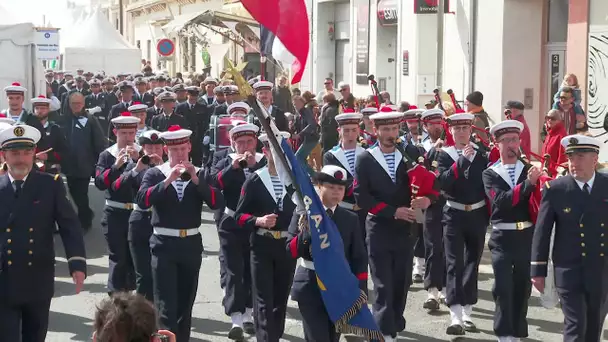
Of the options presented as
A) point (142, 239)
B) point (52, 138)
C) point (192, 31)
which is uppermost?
point (192, 31)

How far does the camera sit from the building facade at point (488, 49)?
19688mm

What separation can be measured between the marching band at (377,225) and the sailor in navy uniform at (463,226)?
0.01 meters

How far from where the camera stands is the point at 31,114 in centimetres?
1407

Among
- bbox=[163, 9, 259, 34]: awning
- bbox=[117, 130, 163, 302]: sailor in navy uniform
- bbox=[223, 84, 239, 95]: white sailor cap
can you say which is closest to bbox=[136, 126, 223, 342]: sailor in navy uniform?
bbox=[117, 130, 163, 302]: sailor in navy uniform

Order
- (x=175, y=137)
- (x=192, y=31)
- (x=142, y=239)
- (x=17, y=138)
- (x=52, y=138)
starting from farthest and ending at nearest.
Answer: (x=192, y=31) → (x=52, y=138) → (x=142, y=239) → (x=175, y=137) → (x=17, y=138)

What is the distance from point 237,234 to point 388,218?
154cm

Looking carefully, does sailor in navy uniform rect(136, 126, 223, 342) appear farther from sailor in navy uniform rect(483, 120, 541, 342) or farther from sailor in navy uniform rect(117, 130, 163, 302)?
sailor in navy uniform rect(483, 120, 541, 342)

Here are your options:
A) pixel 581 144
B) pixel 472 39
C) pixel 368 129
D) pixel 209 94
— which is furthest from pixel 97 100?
pixel 581 144

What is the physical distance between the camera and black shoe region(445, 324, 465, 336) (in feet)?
32.0

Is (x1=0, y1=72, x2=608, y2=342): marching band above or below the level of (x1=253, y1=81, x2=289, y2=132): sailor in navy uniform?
below

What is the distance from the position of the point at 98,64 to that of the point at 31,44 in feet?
80.1

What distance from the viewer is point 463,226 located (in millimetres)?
9930

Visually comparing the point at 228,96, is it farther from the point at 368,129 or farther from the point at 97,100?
the point at 97,100

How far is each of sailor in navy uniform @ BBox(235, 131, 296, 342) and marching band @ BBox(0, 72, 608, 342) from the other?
12mm
